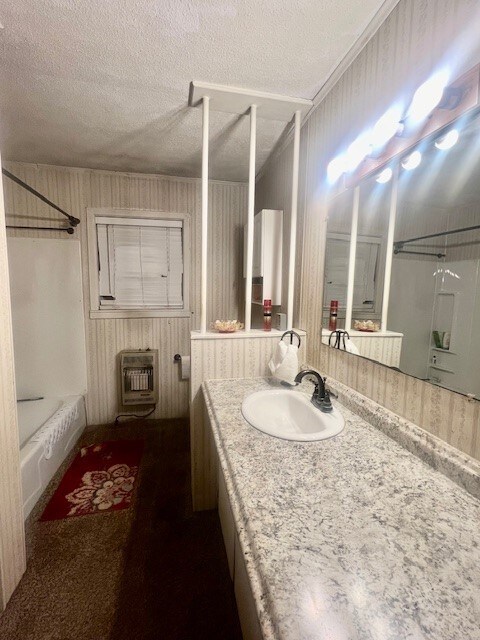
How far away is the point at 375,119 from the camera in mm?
1099

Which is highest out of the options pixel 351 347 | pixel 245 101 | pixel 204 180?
pixel 245 101

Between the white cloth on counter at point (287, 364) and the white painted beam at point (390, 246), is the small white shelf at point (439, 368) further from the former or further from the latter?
the white cloth on counter at point (287, 364)

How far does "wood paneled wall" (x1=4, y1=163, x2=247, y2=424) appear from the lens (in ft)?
7.82

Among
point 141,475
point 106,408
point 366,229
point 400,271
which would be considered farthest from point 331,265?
point 106,408

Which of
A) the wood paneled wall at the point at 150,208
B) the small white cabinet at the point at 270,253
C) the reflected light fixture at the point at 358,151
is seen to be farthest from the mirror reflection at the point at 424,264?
the wood paneled wall at the point at 150,208

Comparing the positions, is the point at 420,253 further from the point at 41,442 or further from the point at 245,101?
the point at 41,442

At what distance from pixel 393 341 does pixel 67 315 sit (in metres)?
2.62

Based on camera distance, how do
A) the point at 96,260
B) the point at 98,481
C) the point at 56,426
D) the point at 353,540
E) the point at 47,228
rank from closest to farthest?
the point at 353,540, the point at 98,481, the point at 56,426, the point at 47,228, the point at 96,260

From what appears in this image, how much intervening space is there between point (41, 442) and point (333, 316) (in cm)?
194

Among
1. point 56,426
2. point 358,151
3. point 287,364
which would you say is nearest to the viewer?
point 358,151

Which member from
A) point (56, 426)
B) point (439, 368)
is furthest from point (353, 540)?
point (56, 426)

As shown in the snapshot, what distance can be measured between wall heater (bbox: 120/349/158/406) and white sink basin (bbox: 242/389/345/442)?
5.37 feet

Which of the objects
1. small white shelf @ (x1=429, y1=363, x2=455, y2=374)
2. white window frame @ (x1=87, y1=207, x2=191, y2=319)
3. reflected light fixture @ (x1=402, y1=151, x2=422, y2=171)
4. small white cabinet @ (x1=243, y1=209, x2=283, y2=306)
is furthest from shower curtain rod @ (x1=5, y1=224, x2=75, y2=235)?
small white shelf @ (x1=429, y1=363, x2=455, y2=374)

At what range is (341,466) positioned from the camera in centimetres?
76
